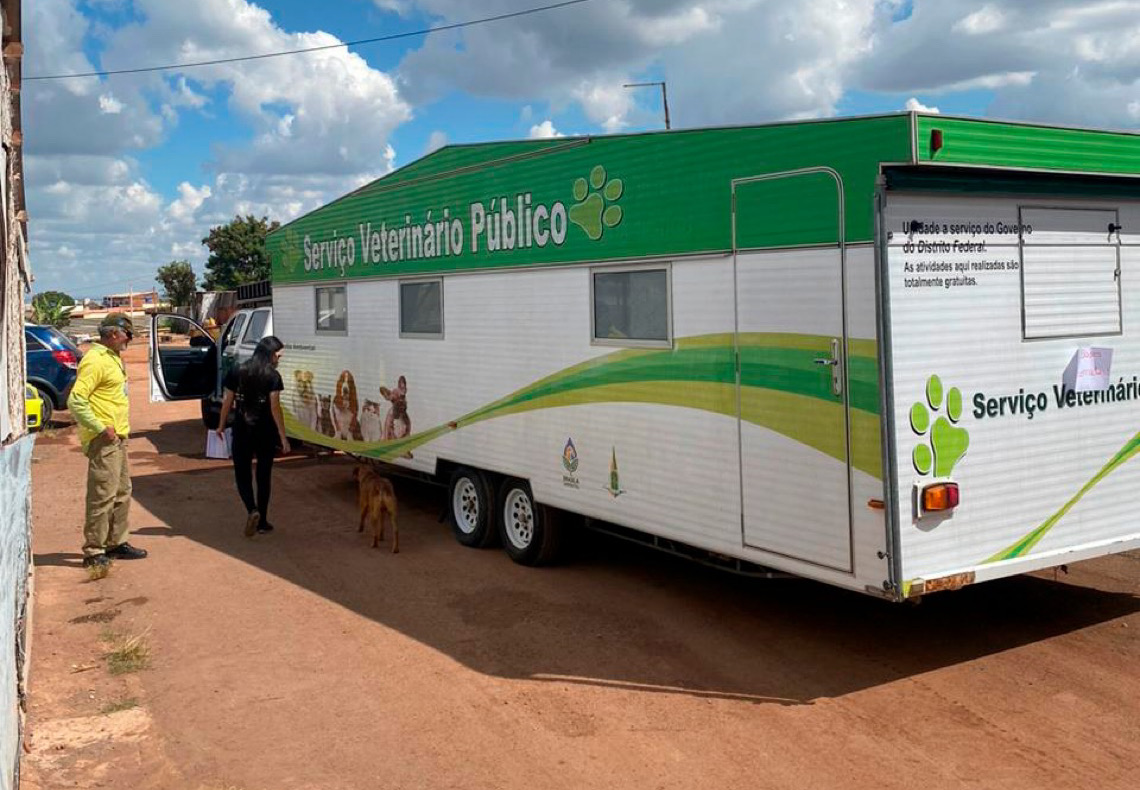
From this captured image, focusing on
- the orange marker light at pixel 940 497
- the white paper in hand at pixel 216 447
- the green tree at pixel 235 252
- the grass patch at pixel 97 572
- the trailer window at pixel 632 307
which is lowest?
the grass patch at pixel 97 572

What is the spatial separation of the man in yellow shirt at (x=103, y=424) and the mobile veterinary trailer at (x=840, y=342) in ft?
10.4

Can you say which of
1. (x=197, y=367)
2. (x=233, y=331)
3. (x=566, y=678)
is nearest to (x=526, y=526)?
(x=566, y=678)

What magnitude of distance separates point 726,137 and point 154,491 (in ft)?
28.3

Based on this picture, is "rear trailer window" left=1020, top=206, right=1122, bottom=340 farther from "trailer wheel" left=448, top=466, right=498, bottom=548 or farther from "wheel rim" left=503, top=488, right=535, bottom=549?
"trailer wheel" left=448, top=466, right=498, bottom=548

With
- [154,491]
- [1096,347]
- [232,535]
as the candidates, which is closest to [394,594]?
[232,535]

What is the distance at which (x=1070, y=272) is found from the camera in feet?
19.2

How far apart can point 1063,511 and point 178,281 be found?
57920mm

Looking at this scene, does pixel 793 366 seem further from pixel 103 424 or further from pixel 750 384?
pixel 103 424

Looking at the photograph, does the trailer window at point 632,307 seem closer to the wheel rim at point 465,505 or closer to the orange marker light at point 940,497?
the orange marker light at point 940,497

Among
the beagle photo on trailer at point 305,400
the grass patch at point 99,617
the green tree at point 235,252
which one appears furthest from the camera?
the green tree at point 235,252

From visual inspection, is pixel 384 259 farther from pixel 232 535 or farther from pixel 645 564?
pixel 645 564

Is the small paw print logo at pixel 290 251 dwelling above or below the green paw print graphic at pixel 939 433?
above

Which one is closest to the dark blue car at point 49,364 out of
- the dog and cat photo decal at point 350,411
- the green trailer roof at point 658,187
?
the dog and cat photo decal at point 350,411

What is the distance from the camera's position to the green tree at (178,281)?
57.7 meters
